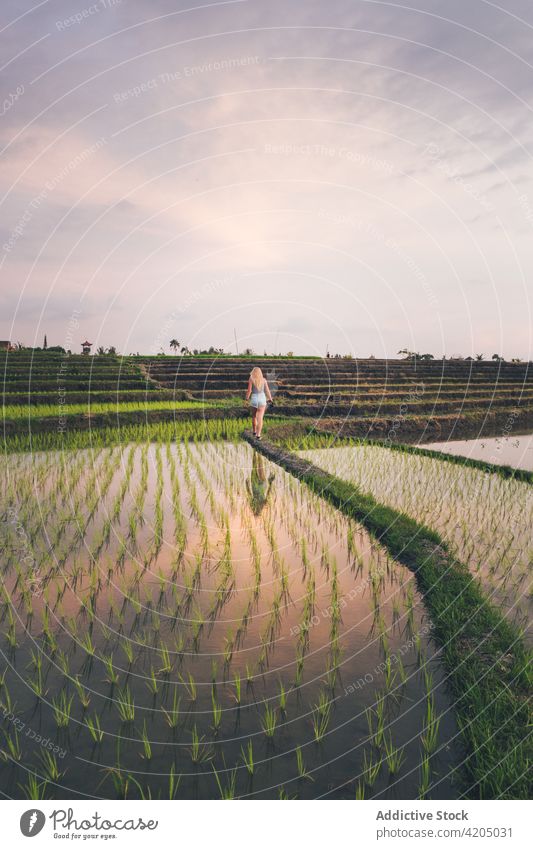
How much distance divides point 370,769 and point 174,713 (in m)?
1.16

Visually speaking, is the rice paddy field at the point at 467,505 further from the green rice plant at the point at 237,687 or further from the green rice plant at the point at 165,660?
the green rice plant at the point at 165,660

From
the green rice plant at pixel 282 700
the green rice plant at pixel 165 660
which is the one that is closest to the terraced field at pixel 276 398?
the green rice plant at pixel 165 660

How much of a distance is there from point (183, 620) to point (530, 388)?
87.6 ft

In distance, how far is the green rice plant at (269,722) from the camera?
285 centimetres

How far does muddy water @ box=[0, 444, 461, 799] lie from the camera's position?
104 inches

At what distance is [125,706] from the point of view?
9.95ft

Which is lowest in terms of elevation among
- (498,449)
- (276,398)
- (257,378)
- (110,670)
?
(110,670)

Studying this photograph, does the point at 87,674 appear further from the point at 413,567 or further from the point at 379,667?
the point at 413,567

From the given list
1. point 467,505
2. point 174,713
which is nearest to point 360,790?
point 174,713

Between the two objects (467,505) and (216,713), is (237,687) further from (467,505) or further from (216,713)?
(467,505)

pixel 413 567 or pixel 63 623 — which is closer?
pixel 63 623

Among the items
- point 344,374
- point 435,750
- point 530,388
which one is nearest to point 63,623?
point 435,750

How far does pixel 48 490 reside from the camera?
765 centimetres

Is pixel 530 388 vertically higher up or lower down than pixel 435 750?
higher up
